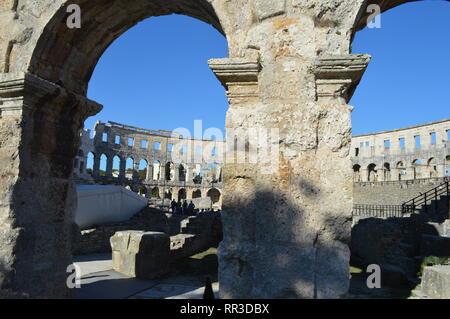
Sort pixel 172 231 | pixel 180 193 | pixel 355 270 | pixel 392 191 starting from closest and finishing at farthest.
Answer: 1. pixel 355 270
2. pixel 172 231
3. pixel 392 191
4. pixel 180 193

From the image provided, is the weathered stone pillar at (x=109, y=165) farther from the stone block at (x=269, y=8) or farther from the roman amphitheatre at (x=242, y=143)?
the stone block at (x=269, y=8)

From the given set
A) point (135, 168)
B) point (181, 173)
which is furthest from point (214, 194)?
point (135, 168)

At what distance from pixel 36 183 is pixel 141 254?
401cm

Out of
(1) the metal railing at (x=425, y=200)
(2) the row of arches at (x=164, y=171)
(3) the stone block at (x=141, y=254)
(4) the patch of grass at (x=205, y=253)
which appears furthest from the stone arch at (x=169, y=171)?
(3) the stone block at (x=141, y=254)

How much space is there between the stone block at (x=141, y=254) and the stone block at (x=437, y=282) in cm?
548

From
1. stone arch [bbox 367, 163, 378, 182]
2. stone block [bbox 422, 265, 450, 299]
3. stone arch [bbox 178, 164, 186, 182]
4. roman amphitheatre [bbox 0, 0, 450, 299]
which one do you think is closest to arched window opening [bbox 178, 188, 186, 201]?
stone arch [bbox 178, 164, 186, 182]

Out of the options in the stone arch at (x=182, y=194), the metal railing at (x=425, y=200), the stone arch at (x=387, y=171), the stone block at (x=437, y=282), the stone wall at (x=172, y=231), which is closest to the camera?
the stone block at (x=437, y=282)

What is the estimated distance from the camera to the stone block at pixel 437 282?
5359 millimetres

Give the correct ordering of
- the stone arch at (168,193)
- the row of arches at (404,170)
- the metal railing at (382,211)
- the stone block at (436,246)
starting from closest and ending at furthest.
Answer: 1. the stone block at (436,246)
2. the metal railing at (382,211)
3. the row of arches at (404,170)
4. the stone arch at (168,193)

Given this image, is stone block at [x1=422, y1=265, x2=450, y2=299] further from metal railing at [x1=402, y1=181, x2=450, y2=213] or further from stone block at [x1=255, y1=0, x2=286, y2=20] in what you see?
metal railing at [x1=402, y1=181, x2=450, y2=213]

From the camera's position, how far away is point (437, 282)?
18.3 feet

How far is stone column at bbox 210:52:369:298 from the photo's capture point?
251 centimetres

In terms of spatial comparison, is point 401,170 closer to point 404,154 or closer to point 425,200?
point 404,154

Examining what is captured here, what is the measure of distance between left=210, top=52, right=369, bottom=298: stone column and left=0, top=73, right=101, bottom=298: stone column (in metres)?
2.39
